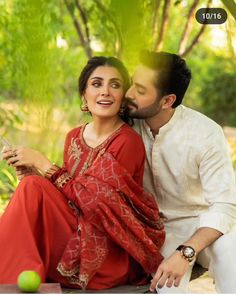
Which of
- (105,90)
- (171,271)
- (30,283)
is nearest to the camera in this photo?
(30,283)

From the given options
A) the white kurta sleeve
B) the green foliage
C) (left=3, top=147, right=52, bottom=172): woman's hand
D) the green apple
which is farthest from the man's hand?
the green foliage

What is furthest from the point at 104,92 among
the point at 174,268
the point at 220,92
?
the point at 220,92

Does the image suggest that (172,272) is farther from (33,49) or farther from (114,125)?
(33,49)

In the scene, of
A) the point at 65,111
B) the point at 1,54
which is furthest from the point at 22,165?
the point at 65,111

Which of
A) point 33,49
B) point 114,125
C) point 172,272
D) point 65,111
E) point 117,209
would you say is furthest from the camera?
point 65,111

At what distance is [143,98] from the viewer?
169cm

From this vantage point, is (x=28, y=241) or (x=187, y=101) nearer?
(x=28, y=241)

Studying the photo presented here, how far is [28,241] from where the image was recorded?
1.57 meters

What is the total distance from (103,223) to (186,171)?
27 centimetres

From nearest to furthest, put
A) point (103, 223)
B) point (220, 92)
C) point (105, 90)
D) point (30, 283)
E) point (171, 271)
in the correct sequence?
point (30, 283), point (171, 271), point (103, 223), point (105, 90), point (220, 92)

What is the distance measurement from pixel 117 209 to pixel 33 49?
115cm

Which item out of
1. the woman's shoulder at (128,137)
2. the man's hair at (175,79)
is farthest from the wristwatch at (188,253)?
the man's hair at (175,79)

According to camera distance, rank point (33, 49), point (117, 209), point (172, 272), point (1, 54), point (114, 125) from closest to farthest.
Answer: point (33, 49) < point (172, 272) < point (117, 209) < point (114, 125) < point (1, 54)

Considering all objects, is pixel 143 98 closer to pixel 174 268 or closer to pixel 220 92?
pixel 174 268
